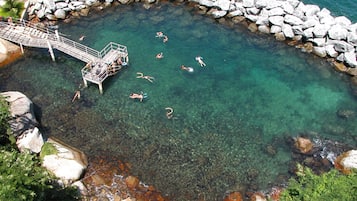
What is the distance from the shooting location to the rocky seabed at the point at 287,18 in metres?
34.8

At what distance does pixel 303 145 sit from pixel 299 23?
14.5 m

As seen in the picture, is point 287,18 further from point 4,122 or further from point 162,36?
point 4,122

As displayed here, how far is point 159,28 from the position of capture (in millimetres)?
38688

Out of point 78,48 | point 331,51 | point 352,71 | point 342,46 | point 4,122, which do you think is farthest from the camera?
point 78,48

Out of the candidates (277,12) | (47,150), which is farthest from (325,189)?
(277,12)

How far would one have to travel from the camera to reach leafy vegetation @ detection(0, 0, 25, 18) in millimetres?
36031

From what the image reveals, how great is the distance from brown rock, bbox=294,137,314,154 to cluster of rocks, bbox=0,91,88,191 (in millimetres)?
16044

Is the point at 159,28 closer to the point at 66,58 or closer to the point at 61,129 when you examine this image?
the point at 66,58

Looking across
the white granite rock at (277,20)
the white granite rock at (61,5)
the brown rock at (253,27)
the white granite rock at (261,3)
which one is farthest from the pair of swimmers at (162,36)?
the white granite rock at (277,20)

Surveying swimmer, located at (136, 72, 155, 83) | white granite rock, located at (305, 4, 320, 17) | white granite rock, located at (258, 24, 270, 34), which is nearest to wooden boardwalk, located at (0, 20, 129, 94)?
swimmer, located at (136, 72, 155, 83)

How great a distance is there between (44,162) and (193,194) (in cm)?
1055

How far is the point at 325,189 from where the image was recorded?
18.1 metres

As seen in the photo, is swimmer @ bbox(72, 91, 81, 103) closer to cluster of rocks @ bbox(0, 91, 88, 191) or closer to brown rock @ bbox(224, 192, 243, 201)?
cluster of rocks @ bbox(0, 91, 88, 191)

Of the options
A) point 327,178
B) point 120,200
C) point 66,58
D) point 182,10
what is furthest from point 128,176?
point 182,10
